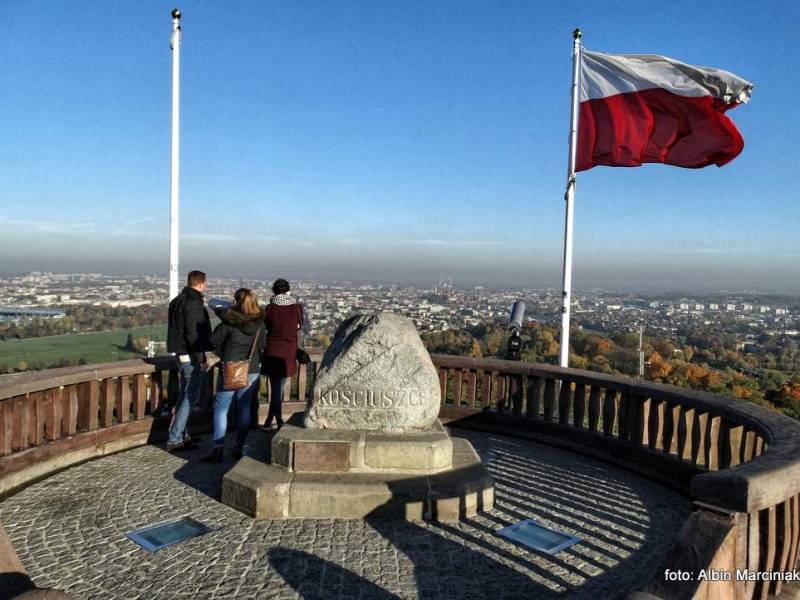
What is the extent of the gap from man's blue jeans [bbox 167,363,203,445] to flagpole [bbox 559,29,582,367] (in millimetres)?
5371

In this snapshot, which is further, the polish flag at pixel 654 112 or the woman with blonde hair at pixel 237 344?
the polish flag at pixel 654 112

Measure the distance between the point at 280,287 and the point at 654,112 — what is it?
664 centimetres

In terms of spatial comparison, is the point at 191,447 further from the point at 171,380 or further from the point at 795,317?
the point at 795,317

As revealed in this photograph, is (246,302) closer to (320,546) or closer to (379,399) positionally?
(379,399)

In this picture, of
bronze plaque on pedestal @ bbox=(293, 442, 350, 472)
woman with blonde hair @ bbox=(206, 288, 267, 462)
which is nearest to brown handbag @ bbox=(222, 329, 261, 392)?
woman with blonde hair @ bbox=(206, 288, 267, 462)

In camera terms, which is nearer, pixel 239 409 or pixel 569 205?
pixel 239 409

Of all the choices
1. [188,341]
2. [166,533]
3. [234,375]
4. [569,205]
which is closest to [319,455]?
[166,533]

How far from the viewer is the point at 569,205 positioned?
340 inches

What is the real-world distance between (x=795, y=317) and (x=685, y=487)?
14.8m

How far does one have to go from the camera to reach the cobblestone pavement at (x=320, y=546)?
3.78 metres

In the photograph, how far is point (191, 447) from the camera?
23.4 ft

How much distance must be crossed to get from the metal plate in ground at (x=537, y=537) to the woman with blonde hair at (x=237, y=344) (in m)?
3.47

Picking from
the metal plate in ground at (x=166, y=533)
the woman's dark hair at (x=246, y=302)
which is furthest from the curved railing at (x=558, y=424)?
the metal plate in ground at (x=166, y=533)

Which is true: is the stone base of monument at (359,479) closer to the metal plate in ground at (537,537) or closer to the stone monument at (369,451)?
A: the stone monument at (369,451)
